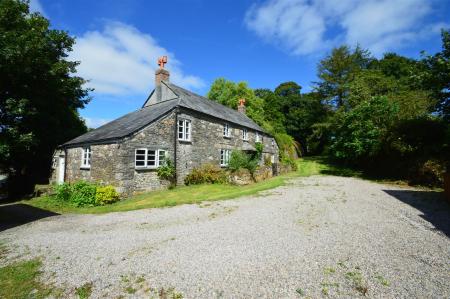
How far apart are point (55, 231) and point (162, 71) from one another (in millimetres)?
17994

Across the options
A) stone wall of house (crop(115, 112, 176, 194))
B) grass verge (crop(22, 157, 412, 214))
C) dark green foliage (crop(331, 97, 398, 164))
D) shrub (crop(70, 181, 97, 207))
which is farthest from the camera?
dark green foliage (crop(331, 97, 398, 164))

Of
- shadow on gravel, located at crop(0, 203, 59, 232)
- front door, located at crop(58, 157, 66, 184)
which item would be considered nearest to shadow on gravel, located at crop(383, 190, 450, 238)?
shadow on gravel, located at crop(0, 203, 59, 232)

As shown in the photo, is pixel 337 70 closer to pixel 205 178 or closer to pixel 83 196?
pixel 205 178

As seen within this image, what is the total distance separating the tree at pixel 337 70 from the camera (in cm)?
3459

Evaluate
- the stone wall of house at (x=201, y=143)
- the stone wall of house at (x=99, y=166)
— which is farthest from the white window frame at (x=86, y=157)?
the stone wall of house at (x=201, y=143)

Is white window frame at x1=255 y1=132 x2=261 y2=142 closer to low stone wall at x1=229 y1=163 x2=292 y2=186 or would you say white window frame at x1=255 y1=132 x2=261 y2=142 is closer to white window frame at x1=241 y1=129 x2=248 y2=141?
white window frame at x1=241 y1=129 x2=248 y2=141

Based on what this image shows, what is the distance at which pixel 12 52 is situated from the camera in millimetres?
12547

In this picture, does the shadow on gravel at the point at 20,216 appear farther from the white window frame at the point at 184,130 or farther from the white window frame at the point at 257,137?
the white window frame at the point at 257,137

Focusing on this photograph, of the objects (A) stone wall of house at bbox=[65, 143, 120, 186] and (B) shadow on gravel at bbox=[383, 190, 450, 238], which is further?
(A) stone wall of house at bbox=[65, 143, 120, 186]

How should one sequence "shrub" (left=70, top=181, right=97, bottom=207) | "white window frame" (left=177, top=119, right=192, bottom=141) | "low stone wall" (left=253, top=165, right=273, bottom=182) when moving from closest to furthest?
"shrub" (left=70, top=181, right=97, bottom=207)
"white window frame" (left=177, top=119, right=192, bottom=141)
"low stone wall" (left=253, top=165, right=273, bottom=182)

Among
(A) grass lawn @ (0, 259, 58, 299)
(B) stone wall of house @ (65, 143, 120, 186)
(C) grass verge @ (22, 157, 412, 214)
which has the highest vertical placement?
(B) stone wall of house @ (65, 143, 120, 186)

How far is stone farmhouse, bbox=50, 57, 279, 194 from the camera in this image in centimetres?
1522

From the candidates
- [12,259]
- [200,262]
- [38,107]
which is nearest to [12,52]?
[38,107]

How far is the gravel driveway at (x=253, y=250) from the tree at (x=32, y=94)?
9.24 m
